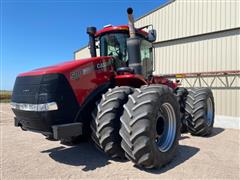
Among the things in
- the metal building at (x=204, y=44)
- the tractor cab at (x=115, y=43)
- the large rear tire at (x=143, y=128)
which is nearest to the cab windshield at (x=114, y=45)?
the tractor cab at (x=115, y=43)

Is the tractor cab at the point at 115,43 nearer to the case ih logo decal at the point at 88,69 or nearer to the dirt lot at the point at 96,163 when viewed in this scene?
the case ih logo decal at the point at 88,69

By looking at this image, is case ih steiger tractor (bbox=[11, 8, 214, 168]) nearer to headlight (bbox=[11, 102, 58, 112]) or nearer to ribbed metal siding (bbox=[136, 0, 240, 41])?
headlight (bbox=[11, 102, 58, 112])

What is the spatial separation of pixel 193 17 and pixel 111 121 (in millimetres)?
7945

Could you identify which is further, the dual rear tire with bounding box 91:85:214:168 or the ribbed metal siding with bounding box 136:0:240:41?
the ribbed metal siding with bounding box 136:0:240:41

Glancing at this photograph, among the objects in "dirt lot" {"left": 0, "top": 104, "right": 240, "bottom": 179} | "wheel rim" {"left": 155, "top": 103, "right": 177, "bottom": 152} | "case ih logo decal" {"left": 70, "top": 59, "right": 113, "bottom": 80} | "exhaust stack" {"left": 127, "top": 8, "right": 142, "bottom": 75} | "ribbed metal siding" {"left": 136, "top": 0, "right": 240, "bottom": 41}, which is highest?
"ribbed metal siding" {"left": 136, "top": 0, "right": 240, "bottom": 41}

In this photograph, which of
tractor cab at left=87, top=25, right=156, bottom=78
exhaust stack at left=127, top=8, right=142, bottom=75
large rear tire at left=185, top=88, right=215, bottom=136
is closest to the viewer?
exhaust stack at left=127, top=8, right=142, bottom=75

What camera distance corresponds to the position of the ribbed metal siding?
896 centimetres

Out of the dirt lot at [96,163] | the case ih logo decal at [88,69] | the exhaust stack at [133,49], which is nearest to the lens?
the dirt lot at [96,163]

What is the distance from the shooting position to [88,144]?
5367mm

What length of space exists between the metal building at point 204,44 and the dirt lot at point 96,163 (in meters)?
3.80

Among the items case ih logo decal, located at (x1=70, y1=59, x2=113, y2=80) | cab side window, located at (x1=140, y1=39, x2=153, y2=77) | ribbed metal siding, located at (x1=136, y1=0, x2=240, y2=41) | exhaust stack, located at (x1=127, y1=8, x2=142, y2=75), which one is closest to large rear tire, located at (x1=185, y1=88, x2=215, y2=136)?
cab side window, located at (x1=140, y1=39, x2=153, y2=77)

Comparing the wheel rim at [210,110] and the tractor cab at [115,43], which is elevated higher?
the tractor cab at [115,43]

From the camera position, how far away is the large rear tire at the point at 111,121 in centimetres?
378

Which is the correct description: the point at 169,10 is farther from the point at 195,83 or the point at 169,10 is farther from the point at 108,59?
the point at 108,59
